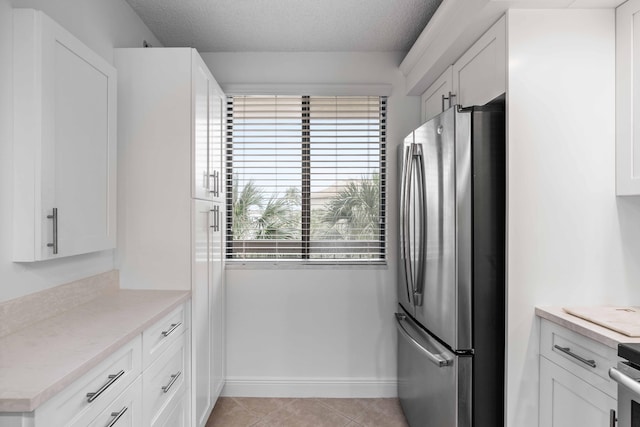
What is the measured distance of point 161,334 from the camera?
1729 mm

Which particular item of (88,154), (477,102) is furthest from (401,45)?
(88,154)

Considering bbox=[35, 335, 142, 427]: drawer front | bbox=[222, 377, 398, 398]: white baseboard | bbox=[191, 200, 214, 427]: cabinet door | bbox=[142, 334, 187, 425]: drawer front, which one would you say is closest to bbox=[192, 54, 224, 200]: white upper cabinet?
bbox=[191, 200, 214, 427]: cabinet door

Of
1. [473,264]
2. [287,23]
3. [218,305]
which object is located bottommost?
[218,305]

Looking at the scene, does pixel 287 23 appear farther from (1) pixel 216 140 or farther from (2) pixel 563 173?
(2) pixel 563 173

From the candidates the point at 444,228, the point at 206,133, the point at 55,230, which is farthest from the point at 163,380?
the point at 444,228

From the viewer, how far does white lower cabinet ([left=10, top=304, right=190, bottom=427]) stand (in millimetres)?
1029

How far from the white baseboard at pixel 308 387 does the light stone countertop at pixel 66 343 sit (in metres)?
1.30

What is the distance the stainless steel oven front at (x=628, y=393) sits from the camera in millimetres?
983

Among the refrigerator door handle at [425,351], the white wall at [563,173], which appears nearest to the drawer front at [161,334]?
the refrigerator door handle at [425,351]

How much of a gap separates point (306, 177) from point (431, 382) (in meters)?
1.68

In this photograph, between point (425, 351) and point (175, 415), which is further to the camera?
point (425, 351)

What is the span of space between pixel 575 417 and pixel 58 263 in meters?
2.15

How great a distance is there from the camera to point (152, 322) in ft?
→ 5.20

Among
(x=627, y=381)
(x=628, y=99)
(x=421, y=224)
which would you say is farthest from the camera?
(x=421, y=224)
